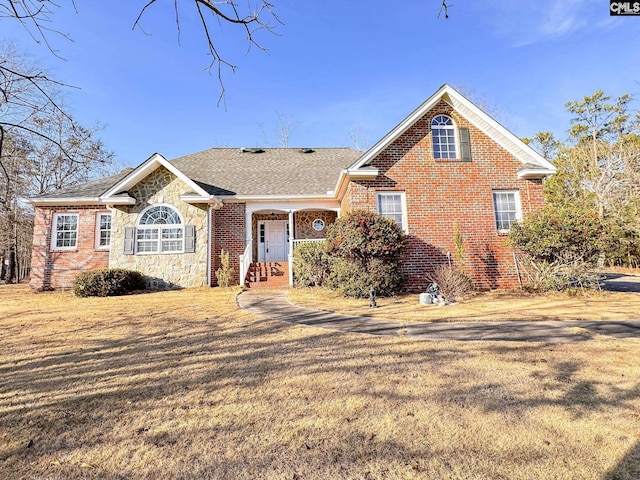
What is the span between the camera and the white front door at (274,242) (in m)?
14.6

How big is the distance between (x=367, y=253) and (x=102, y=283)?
889cm

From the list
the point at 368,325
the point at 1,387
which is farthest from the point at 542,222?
the point at 1,387

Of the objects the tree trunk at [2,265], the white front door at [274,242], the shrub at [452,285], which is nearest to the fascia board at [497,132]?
the shrub at [452,285]

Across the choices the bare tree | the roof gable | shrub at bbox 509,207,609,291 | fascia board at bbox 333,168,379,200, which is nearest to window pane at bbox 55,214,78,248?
fascia board at bbox 333,168,379,200

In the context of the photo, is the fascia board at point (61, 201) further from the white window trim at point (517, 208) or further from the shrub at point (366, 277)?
the white window trim at point (517, 208)

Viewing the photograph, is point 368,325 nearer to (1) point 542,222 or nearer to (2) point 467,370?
(2) point 467,370

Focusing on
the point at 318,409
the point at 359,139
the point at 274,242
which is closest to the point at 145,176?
the point at 274,242

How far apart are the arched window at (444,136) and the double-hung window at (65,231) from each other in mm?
14950

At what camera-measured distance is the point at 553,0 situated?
5.73 m

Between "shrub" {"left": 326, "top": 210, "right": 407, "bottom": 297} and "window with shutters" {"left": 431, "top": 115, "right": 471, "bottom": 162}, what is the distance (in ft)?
12.9

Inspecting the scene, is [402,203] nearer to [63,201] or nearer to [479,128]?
[479,128]

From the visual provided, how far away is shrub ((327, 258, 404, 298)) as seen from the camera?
28.9ft

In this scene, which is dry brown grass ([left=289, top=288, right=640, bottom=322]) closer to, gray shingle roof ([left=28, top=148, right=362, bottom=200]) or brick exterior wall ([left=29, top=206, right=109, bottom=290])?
gray shingle roof ([left=28, top=148, right=362, bottom=200])

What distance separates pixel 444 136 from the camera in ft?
36.7
